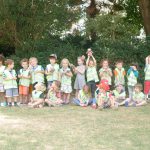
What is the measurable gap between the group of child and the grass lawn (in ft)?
1.68

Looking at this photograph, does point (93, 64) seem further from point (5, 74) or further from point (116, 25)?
point (116, 25)

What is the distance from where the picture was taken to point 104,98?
11.1 m

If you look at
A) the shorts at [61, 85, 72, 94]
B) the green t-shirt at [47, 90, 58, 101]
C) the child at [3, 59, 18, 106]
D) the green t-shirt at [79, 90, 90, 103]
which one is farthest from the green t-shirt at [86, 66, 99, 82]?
the child at [3, 59, 18, 106]

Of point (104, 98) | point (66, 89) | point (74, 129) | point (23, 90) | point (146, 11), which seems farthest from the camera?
point (146, 11)

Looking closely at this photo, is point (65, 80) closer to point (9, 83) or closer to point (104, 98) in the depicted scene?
point (9, 83)

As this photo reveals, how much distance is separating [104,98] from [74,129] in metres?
2.81

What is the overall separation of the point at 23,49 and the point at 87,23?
9.84ft

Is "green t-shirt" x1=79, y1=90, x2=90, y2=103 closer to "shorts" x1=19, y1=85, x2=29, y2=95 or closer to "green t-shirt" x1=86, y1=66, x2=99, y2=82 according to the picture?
"green t-shirt" x1=86, y1=66, x2=99, y2=82

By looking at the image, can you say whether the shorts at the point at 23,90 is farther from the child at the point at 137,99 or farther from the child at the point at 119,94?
the child at the point at 137,99

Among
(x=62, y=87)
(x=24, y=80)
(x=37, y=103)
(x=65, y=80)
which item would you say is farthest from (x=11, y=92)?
(x=65, y=80)

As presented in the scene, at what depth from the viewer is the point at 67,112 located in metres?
10.5

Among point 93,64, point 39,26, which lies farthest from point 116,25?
point 93,64

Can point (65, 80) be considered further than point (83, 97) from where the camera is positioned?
Yes

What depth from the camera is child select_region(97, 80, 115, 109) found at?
11.1 metres
